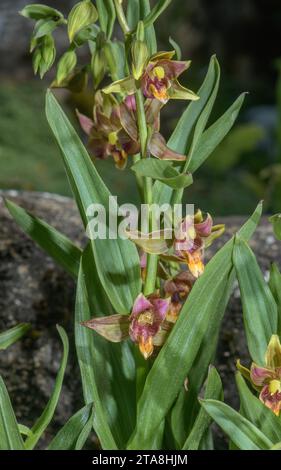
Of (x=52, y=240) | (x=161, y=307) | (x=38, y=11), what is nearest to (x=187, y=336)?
(x=161, y=307)

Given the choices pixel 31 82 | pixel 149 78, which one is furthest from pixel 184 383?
pixel 31 82

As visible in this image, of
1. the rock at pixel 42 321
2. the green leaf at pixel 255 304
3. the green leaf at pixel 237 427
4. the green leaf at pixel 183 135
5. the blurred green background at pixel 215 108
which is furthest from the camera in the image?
the blurred green background at pixel 215 108

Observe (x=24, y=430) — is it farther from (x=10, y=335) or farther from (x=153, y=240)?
(x=153, y=240)

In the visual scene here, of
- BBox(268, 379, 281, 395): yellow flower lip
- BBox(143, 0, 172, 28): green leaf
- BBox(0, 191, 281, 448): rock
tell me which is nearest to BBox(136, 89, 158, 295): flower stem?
BBox(143, 0, 172, 28): green leaf

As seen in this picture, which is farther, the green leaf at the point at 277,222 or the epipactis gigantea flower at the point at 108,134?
the epipactis gigantea flower at the point at 108,134

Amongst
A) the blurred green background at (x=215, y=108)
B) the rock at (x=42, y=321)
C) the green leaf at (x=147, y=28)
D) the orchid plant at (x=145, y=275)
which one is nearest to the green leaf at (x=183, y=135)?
the orchid plant at (x=145, y=275)

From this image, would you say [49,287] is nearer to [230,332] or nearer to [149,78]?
[230,332]

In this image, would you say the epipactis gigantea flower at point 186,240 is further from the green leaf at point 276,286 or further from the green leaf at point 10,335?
the green leaf at point 10,335
